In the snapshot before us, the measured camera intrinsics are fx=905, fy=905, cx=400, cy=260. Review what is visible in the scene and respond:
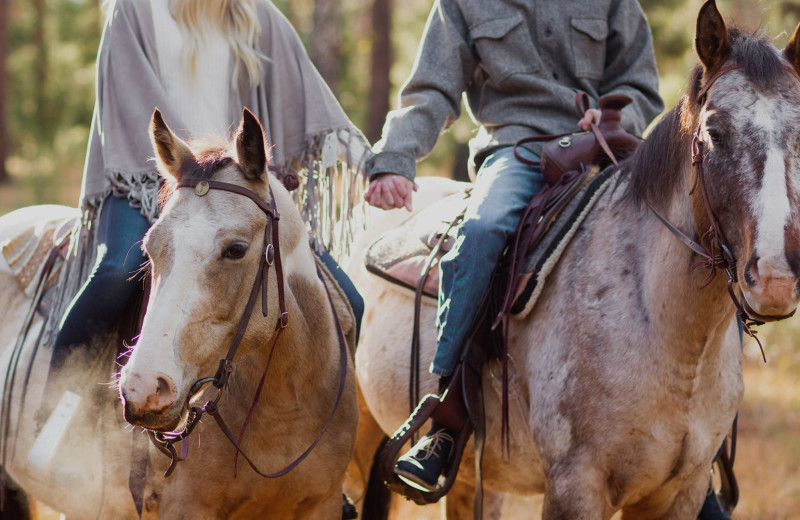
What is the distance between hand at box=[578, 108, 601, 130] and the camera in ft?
13.1

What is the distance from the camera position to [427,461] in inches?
145

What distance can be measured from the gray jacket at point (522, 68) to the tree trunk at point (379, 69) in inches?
417

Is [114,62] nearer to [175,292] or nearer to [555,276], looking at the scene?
[175,292]

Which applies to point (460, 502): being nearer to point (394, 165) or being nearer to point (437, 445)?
point (437, 445)

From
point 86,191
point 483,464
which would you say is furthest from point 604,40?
point 86,191

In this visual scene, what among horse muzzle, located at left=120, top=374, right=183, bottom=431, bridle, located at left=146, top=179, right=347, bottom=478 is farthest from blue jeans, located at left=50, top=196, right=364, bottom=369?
horse muzzle, located at left=120, top=374, right=183, bottom=431

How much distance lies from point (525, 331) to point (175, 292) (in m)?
1.54

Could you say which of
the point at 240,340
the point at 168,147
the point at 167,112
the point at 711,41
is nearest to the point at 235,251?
the point at 240,340

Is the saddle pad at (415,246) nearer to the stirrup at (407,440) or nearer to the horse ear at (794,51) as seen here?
the stirrup at (407,440)

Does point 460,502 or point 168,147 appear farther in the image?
point 460,502

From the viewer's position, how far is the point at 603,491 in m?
3.30

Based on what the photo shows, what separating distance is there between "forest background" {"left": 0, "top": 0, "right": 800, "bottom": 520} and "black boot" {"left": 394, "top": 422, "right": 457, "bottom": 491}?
2.00 metres

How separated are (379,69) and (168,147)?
43.0ft

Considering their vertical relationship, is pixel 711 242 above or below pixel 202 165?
below
